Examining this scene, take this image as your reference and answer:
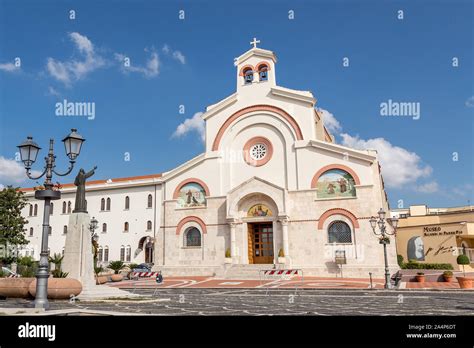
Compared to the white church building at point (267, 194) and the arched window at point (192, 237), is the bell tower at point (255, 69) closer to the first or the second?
the white church building at point (267, 194)

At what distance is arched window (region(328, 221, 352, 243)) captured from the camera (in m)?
29.7

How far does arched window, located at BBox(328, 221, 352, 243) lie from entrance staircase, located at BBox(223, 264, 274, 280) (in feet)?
16.5

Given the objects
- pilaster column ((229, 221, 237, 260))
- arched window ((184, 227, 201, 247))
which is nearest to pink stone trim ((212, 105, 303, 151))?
pilaster column ((229, 221, 237, 260))

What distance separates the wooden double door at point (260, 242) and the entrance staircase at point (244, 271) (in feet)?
7.61

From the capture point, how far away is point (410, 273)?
26.2 meters

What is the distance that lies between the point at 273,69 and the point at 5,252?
3106 centimetres

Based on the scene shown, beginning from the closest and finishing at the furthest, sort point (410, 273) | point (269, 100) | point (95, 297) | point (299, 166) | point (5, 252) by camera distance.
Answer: point (95, 297), point (410, 273), point (299, 166), point (269, 100), point (5, 252)

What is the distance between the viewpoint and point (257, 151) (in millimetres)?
34156

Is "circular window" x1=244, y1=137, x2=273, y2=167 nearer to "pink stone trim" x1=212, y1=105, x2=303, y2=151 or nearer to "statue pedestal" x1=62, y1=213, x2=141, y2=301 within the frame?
"pink stone trim" x1=212, y1=105, x2=303, y2=151

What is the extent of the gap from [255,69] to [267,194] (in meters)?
11.6

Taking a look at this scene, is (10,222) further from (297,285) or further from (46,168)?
(46,168)

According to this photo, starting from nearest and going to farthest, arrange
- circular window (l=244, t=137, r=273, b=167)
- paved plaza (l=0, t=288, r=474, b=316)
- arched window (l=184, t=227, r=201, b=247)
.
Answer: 1. paved plaza (l=0, t=288, r=474, b=316)
2. circular window (l=244, t=137, r=273, b=167)
3. arched window (l=184, t=227, r=201, b=247)
